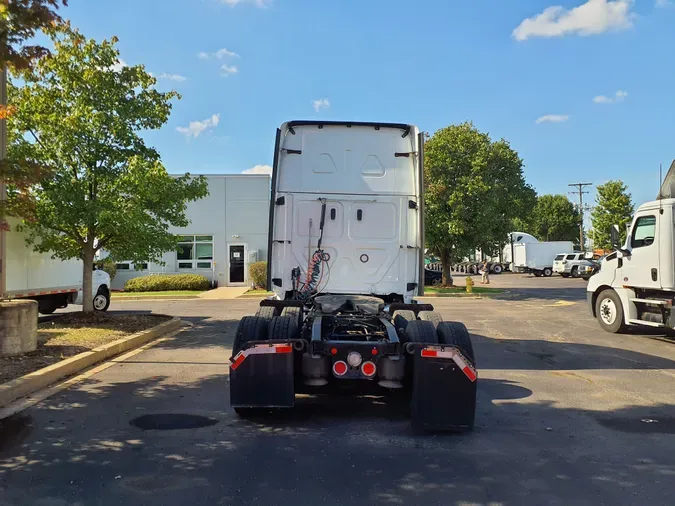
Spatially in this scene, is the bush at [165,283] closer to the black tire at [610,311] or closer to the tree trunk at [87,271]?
the tree trunk at [87,271]

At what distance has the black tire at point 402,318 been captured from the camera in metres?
6.23

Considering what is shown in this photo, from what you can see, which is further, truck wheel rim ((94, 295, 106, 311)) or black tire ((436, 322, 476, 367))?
truck wheel rim ((94, 295, 106, 311))

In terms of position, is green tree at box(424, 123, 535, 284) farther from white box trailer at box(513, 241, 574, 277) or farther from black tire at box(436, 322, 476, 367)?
white box trailer at box(513, 241, 574, 277)

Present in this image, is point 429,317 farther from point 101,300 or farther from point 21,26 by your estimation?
point 101,300

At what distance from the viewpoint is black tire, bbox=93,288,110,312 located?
1620 cm

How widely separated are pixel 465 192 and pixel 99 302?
16627mm

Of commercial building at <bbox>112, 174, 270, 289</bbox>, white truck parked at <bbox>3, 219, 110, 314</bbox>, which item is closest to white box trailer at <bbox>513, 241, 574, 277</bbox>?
commercial building at <bbox>112, 174, 270, 289</bbox>

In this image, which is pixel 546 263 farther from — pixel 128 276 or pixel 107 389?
pixel 107 389

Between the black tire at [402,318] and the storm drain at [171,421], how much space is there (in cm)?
228

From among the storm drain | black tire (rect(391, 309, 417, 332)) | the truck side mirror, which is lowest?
the storm drain

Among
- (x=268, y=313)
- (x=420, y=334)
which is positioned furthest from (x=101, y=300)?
(x=420, y=334)

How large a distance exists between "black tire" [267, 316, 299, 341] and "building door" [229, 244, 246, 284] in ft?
78.7

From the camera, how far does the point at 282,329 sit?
18.5 ft

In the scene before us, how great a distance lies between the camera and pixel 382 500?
368 centimetres
